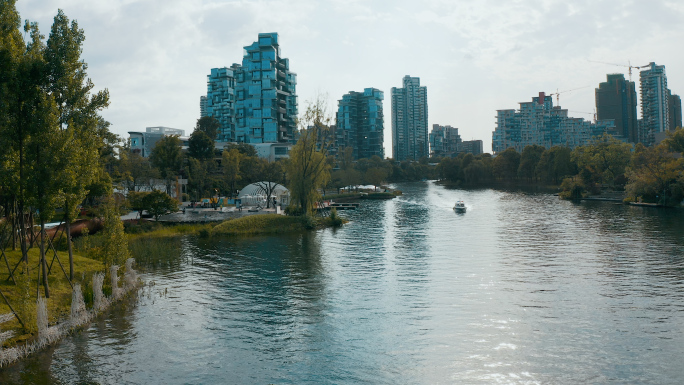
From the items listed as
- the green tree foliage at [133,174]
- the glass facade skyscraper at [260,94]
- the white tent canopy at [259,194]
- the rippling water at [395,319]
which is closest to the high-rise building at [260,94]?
the glass facade skyscraper at [260,94]

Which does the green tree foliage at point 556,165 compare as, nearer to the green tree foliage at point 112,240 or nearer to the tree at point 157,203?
the tree at point 157,203

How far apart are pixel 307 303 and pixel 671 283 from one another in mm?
21231

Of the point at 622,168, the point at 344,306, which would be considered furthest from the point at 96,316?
the point at 622,168

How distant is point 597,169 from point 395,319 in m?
106

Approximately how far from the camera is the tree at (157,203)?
2286 inches

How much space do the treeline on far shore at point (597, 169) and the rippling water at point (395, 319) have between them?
42.4m

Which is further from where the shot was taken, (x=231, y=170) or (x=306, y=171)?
(x=231, y=170)

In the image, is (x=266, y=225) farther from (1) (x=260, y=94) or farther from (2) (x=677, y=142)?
(1) (x=260, y=94)

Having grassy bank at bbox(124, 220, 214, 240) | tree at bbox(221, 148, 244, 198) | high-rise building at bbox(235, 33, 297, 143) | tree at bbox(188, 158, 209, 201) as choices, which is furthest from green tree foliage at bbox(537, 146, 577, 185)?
grassy bank at bbox(124, 220, 214, 240)

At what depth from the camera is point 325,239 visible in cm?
5462

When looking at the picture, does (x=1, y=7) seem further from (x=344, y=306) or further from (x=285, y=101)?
(x=285, y=101)

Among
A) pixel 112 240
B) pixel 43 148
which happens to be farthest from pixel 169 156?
pixel 43 148

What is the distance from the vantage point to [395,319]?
25.3 m

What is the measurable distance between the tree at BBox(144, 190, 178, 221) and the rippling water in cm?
1285
